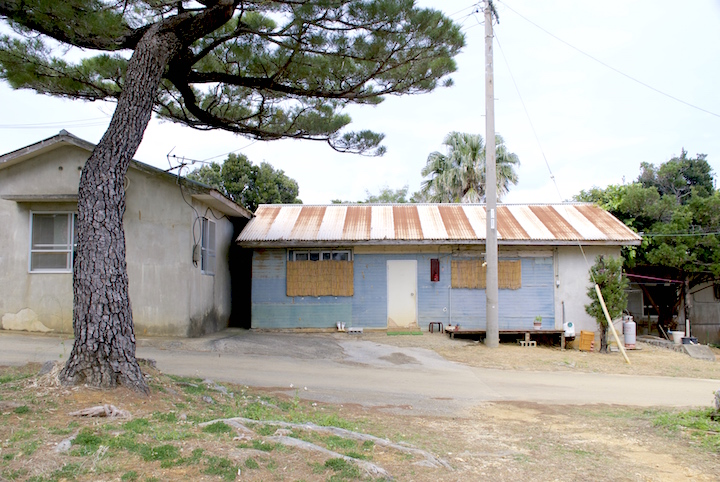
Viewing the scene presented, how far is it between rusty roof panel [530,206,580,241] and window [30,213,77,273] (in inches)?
521

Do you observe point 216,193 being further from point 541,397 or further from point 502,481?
point 502,481

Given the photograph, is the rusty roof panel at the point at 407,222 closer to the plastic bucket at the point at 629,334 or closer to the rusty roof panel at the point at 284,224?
the rusty roof panel at the point at 284,224

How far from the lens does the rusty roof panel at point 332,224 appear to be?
16609 mm

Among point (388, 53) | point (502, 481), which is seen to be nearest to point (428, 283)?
point (388, 53)

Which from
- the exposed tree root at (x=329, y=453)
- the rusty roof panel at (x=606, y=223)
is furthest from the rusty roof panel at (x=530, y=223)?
the exposed tree root at (x=329, y=453)

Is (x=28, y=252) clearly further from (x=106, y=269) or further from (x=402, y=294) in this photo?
(x=402, y=294)

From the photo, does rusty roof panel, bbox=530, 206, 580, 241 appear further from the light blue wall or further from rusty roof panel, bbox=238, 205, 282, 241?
rusty roof panel, bbox=238, 205, 282, 241

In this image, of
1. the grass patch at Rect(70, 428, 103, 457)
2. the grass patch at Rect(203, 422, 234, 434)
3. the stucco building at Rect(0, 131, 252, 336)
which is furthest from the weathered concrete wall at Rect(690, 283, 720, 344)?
the grass patch at Rect(70, 428, 103, 457)

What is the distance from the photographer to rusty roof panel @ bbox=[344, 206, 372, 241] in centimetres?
1658

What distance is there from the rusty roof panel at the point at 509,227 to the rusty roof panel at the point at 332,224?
4.85 m

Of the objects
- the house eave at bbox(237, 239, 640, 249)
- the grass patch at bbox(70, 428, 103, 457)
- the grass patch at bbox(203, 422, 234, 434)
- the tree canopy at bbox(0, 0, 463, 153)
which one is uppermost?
the tree canopy at bbox(0, 0, 463, 153)

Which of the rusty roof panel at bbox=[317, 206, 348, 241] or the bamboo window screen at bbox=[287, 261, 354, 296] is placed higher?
the rusty roof panel at bbox=[317, 206, 348, 241]

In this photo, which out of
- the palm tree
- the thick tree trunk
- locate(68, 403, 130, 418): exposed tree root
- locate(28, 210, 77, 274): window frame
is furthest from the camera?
the palm tree

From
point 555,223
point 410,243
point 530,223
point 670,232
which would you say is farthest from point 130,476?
point 670,232
